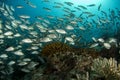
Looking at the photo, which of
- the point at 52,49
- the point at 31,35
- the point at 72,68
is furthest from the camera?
the point at 31,35

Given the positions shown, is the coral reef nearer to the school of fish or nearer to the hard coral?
the hard coral

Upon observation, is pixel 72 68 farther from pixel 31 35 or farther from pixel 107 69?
pixel 31 35

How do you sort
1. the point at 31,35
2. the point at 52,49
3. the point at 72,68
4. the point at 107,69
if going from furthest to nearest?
the point at 31,35 → the point at 52,49 → the point at 72,68 → the point at 107,69

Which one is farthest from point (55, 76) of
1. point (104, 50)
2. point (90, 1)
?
point (90, 1)

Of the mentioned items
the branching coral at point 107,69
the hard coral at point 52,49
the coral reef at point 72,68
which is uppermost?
the branching coral at point 107,69

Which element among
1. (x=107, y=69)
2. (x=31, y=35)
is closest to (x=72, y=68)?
(x=107, y=69)

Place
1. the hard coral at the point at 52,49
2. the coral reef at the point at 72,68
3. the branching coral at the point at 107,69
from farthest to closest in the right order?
the hard coral at the point at 52,49
the coral reef at the point at 72,68
the branching coral at the point at 107,69

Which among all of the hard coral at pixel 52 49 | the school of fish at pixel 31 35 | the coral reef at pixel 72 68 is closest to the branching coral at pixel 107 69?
the coral reef at pixel 72 68

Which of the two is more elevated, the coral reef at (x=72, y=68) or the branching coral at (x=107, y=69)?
the branching coral at (x=107, y=69)

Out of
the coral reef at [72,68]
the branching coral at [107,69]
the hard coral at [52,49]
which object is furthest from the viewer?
the hard coral at [52,49]

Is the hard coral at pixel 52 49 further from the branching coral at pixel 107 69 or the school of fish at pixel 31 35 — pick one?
the branching coral at pixel 107 69

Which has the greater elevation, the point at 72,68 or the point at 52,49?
the point at 72,68

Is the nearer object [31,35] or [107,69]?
[107,69]

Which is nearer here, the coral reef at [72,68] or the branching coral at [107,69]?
the branching coral at [107,69]
